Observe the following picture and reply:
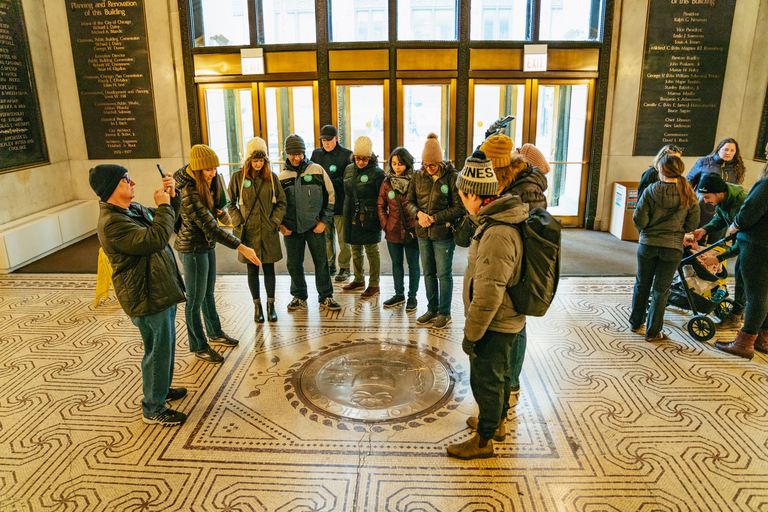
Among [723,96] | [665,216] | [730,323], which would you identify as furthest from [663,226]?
[723,96]

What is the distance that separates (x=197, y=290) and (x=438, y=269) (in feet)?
6.65

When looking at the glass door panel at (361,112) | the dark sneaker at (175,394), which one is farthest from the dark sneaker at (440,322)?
the glass door panel at (361,112)

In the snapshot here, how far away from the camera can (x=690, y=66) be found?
746 cm

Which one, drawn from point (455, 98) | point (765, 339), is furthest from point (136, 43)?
point (765, 339)

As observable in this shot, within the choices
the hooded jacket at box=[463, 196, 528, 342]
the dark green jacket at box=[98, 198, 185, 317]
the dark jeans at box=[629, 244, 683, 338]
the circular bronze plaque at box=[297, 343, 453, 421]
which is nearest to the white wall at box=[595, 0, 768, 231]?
the dark jeans at box=[629, 244, 683, 338]

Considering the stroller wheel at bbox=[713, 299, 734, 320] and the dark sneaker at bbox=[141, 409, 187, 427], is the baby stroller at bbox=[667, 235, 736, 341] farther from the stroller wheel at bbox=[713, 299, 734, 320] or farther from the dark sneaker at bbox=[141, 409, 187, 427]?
the dark sneaker at bbox=[141, 409, 187, 427]

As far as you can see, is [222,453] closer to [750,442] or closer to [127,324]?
[127,324]

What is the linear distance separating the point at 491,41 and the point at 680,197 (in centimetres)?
451

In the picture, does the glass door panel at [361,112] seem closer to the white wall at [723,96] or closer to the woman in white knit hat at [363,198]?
the woman in white knit hat at [363,198]

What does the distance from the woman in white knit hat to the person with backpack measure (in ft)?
7.75

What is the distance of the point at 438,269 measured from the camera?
4.75 metres

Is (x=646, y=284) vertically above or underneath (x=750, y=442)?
above

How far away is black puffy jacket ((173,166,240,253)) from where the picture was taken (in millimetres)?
3865

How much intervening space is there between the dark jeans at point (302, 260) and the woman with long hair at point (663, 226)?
275 cm
